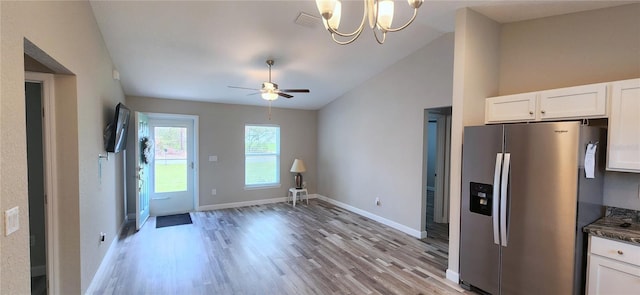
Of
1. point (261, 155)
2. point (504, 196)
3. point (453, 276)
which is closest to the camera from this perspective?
point (504, 196)

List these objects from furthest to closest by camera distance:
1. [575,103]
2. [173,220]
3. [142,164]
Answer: [173,220]
[142,164]
[575,103]

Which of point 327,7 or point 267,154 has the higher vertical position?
point 327,7

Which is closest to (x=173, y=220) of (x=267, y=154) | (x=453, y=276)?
(x=267, y=154)

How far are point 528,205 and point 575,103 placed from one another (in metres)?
0.94

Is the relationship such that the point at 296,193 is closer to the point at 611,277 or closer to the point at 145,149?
the point at 145,149

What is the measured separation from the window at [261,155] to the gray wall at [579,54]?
473 cm

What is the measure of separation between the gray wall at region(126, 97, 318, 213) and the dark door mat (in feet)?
1.61

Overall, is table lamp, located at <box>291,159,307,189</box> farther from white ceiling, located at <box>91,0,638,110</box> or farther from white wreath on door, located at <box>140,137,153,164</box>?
white wreath on door, located at <box>140,137,153,164</box>

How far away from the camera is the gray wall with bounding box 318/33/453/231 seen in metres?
4.05

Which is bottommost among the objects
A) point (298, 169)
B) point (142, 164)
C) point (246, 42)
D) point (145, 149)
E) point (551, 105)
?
point (298, 169)

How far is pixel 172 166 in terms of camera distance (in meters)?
5.57

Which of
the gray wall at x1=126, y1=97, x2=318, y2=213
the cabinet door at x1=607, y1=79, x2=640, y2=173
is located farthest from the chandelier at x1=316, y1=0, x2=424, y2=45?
the gray wall at x1=126, y1=97, x2=318, y2=213

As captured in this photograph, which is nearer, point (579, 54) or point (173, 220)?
point (579, 54)

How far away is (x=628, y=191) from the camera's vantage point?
2.36 m
